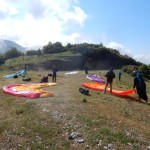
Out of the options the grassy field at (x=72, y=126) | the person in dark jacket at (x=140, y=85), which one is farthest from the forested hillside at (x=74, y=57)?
the grassy field at (x=72, y=126)

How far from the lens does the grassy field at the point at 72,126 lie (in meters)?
12.4

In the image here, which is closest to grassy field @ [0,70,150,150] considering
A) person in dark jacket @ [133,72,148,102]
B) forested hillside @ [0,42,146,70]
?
person in dark jacket @ [133,72,148,102]

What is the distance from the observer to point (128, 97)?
24.7 meters

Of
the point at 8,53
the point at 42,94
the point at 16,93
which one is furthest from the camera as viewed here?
the point at 8,53

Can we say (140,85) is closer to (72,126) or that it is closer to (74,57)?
(72,126)

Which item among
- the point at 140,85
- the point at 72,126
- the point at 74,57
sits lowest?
the point at 72,126

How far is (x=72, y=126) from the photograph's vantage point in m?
14.2

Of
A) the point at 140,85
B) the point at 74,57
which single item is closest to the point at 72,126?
the point at 140,85

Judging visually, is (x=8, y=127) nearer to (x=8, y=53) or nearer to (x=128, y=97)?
(x=128, y=97)

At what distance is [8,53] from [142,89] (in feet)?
289

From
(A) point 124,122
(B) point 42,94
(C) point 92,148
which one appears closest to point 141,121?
(A) point 124,122

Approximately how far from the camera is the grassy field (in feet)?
40.6

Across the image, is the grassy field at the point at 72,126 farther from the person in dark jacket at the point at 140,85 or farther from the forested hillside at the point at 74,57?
the forested hillside at the point at 74,57

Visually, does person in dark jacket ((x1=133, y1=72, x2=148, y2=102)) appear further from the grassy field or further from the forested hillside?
the forested hillside
